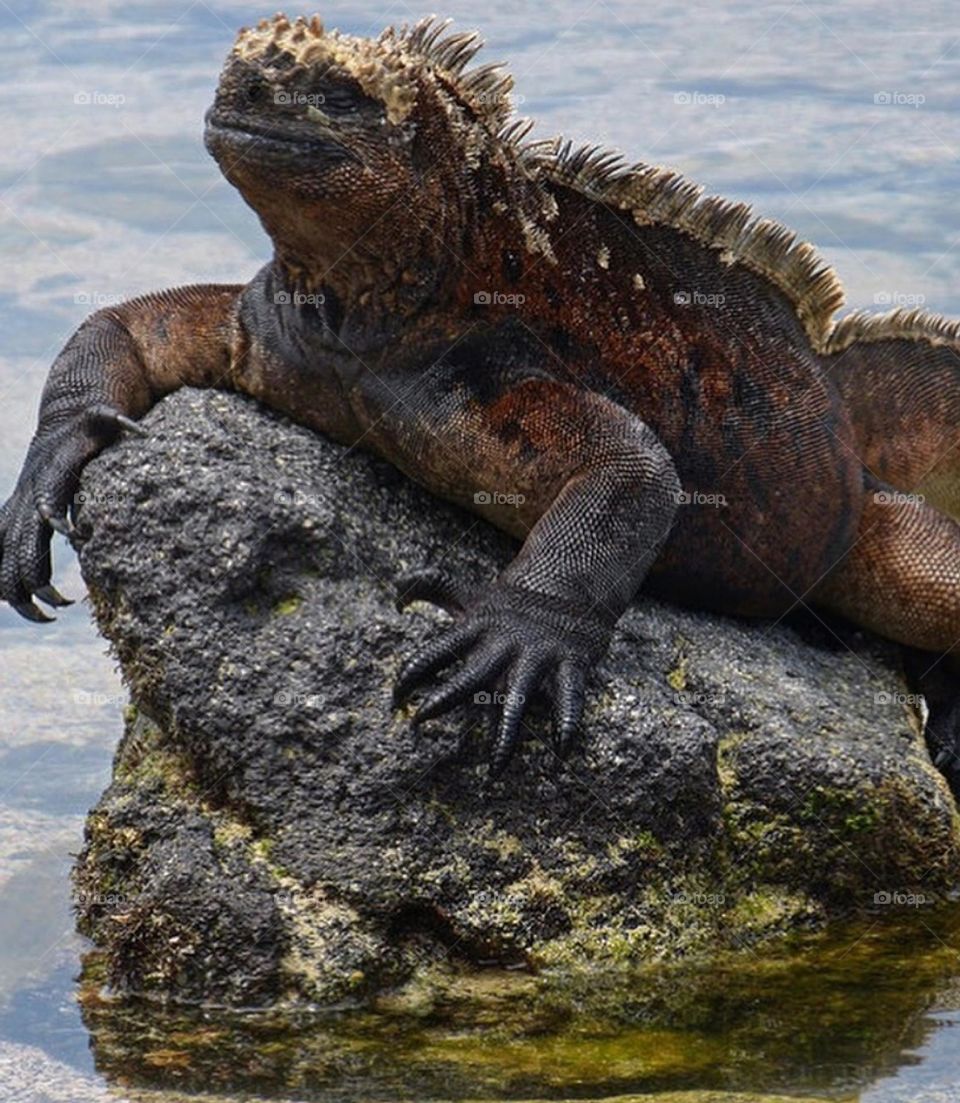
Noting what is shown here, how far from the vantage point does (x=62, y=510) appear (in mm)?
6562

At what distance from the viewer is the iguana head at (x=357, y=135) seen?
6168 millimetres

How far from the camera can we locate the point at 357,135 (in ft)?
20.3

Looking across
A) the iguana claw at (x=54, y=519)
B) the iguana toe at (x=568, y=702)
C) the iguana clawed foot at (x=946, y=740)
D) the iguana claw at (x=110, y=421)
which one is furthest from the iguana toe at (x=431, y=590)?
the iguana clawed foot at (x=946, y=740)

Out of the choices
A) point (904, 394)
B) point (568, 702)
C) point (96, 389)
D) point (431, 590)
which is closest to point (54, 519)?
point (96, 389)

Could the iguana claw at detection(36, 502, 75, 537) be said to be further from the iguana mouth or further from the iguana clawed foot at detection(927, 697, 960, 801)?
the iguana clawed foot at detection(927, 697, 960, 801)

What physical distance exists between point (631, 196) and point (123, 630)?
1.93 metres

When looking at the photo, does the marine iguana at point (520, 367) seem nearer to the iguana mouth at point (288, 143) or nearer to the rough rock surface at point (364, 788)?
the iguana mouth at point (288, 143)

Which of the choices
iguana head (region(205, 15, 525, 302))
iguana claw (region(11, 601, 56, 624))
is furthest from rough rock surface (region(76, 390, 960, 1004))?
iguana head (region(205, 15, 525, 302))

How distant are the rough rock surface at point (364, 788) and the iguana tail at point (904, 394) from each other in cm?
131

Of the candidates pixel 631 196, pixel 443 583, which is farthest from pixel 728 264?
pixel 443 583

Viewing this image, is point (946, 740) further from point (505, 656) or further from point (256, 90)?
point (256, 90)

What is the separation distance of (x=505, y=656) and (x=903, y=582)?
174cm

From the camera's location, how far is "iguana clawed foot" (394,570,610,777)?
19.3ft

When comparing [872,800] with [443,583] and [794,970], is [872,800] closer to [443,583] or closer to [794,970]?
[794,970]
